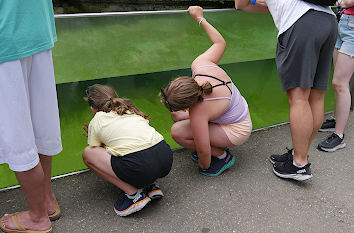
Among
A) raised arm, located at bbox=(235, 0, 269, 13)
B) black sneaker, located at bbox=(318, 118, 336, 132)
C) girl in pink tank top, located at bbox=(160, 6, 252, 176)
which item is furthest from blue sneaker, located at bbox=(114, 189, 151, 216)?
black sneaker, located at bbox=(318, 118, 336, 132)

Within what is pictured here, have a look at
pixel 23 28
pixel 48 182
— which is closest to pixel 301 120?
pixel 48 182

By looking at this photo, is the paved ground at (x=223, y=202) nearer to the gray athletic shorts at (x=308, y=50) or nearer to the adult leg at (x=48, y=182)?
the adult leg at (x=48, y=182)

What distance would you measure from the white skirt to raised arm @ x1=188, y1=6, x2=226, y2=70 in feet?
3.73

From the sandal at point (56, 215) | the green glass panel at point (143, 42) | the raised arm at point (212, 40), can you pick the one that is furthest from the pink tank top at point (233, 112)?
the sandal at point (56, 215)

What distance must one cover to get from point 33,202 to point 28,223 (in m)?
0.17

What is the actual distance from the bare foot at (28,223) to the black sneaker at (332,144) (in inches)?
91.1

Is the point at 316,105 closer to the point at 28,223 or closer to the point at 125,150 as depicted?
the point at 125,150

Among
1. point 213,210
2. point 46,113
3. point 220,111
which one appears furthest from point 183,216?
point 46,113

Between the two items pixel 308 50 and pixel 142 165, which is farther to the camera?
pixel 308 50

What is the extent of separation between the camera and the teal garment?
150 cm

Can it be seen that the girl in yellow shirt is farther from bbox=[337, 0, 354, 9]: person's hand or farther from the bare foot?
bbox=[337, 0, 354, 9]: person's hand

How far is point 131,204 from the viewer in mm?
2195

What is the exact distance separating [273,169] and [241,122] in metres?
0.49

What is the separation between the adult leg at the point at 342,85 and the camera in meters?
2.98
